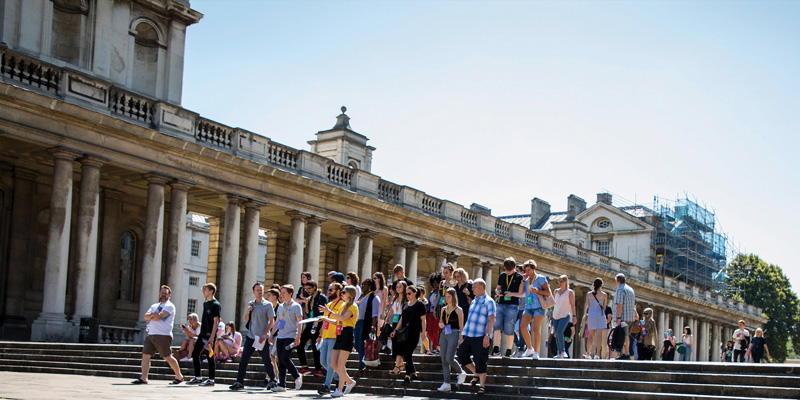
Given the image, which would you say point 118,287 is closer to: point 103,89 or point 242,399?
point 103,89

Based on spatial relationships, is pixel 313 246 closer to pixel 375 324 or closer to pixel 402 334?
pixel 375 324

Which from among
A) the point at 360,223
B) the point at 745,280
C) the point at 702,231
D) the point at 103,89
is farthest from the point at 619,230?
the point at 103,89

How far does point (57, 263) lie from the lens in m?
21.7

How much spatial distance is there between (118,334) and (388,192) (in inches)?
568

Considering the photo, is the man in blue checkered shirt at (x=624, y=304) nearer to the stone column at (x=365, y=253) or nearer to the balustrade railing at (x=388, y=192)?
the stone column at (x=365, y=253)

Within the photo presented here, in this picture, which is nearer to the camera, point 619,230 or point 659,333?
point 659,333

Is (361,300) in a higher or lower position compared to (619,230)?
lower

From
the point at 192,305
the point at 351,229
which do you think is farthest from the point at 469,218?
the point at 192,305

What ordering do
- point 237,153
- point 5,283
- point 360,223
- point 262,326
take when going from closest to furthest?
1. point 262,326
2. point 5,283
3. point 237,153
4. point 360,223

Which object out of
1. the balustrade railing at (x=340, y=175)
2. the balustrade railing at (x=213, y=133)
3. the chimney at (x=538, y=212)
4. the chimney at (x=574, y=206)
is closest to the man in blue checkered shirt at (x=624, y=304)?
the balustrade railing at (x=213, y=133)

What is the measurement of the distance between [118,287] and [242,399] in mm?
17516

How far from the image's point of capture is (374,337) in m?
15.2

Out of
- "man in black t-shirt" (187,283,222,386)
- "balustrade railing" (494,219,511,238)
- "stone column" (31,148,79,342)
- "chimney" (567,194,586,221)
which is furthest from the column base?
Answer: "chimney" (567,194,586,221)

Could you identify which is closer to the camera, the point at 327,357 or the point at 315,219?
the point at 327,357
